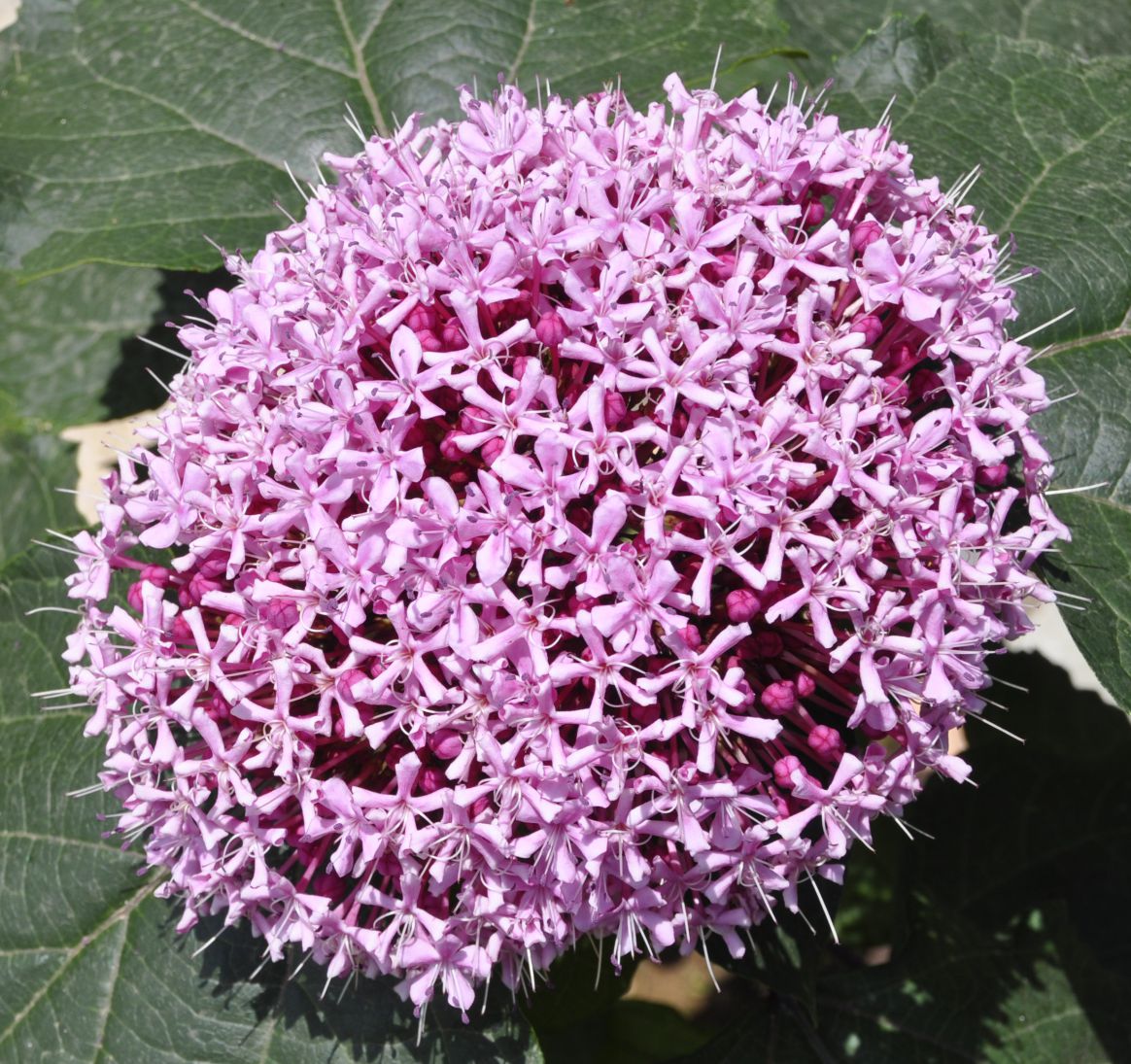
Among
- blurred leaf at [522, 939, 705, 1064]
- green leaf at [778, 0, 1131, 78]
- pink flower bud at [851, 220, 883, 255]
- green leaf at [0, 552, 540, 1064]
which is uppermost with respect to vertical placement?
green leaf at [778, 0, 1131, 78]

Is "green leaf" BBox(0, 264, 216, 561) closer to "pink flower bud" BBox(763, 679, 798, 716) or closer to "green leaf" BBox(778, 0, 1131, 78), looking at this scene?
"green leaf" BBox(778, 0, 1131, 78)

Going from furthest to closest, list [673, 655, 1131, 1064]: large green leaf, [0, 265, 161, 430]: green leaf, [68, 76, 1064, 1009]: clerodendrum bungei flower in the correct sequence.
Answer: [0, 265, 161, 430]: green leaf, [673, 655, 1131, 1064]: large green leaf, [68, 76, 1064, 1009]: clerodendrum bungei flower

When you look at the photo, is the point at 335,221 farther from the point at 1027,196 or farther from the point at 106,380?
the point at 106,380

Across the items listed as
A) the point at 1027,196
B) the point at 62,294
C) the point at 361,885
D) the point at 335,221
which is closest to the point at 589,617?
the point at 361,885

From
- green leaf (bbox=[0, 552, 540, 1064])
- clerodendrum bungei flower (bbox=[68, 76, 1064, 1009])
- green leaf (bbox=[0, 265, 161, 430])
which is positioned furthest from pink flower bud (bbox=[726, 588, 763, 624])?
green leaf (bbox=[0, 265, 161, 430])

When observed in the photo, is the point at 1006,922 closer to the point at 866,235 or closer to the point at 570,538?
the point at 866,235

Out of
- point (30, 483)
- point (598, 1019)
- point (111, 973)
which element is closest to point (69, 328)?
point (30, 483)
